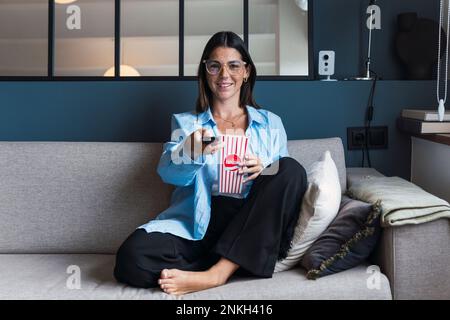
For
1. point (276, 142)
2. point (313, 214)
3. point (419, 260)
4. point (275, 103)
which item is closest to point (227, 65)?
point (276, 142)

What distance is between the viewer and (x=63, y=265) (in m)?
1.71

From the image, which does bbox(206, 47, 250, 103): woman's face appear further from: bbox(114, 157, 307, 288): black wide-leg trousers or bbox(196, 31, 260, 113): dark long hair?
bbox(114, 157, 307, 288): black wide-leg trousers

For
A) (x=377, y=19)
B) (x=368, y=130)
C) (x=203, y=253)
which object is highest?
(x=377, y=19)

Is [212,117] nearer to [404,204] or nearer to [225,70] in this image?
[225,70]

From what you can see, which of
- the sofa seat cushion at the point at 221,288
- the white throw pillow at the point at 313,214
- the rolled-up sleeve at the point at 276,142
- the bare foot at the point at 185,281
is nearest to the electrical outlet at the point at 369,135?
the rolled-up sleeve at the point at 276,142

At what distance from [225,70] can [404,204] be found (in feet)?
2.45

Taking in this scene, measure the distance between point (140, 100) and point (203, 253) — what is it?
2.81ft

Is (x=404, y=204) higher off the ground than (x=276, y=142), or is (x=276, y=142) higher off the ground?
(x=276, y=142)

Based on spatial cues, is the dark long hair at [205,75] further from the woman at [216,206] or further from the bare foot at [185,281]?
the bare foot at [185,281]

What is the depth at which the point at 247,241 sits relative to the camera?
1.49 m

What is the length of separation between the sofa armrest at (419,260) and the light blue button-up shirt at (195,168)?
1.36ft

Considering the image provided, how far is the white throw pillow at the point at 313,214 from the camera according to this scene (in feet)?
4.90

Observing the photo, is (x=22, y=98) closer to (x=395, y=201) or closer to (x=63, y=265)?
(x=63, y=265)
